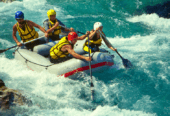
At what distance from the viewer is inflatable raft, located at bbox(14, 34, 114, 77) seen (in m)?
5.02

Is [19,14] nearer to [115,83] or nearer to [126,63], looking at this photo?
[115,83]

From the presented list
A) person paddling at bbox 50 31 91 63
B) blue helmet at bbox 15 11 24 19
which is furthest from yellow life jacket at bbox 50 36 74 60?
blue helmet at bbox 15 11 24 19

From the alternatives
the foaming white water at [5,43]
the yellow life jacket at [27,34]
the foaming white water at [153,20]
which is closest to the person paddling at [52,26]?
the yellow life jacket at [27,34]

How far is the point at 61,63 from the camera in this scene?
516 cm

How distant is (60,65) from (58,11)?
6.99m

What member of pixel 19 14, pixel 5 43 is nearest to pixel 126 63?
pixel 19 14

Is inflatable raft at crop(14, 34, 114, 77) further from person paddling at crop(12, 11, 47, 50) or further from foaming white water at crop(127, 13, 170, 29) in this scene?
foaming white water at crop(127, 13, 170, 29)

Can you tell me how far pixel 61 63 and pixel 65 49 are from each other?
45 cm

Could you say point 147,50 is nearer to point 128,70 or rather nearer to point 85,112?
point 128,70

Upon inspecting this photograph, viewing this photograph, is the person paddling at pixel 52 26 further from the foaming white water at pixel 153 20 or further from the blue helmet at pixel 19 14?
the foaming white water at pixel 153 20

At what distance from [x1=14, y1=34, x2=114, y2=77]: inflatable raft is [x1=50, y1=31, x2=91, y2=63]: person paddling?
185mm

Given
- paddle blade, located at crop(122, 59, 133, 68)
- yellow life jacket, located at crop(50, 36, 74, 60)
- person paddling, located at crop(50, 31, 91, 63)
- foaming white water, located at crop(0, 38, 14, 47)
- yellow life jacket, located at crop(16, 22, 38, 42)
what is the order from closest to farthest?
person paddling, located at crop(50, 31, 91, 63) < yellow life jacket, located at crop(50, 36, 74, 60) < yellow life jacket, located at crop(16, 22, 38, 42) < paddle blade, located at crop(122, 59, 133, 68) < foaming white water, located at crop(0, 38, 14, 47)

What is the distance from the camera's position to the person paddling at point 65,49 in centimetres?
479

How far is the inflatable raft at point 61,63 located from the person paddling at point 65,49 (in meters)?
0.18
